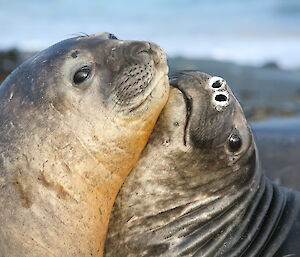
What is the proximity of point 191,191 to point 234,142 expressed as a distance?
0.37 m

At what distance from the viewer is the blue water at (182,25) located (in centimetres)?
2081

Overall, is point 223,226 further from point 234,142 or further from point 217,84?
point 217,84

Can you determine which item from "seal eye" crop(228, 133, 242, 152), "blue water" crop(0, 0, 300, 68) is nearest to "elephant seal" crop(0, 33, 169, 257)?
"seal eye" crop(228, 133, 242, 152)

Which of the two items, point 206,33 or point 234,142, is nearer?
point 234,142

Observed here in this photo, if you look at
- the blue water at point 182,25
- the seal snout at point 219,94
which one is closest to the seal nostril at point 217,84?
the seal snout at point 219,94

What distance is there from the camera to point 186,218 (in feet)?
14.1

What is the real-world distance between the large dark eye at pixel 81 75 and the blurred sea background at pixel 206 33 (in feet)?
20.9

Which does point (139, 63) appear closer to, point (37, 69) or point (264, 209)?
point (37, 69)

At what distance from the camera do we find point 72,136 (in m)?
3.95

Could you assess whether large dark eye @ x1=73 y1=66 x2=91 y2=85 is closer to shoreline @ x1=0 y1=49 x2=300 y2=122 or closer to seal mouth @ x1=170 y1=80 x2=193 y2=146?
seal mouth @ x1=170 y1=80 x2=193 y2=146

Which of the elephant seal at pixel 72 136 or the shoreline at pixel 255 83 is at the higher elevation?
the elephant seal at pixel 72 136

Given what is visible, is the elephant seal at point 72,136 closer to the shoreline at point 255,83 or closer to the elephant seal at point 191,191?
the elephant seal at point 191,191

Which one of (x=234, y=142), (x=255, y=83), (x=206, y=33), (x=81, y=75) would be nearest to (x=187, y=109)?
(x=234, y=142)

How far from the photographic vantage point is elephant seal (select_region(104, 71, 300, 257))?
427 cm
